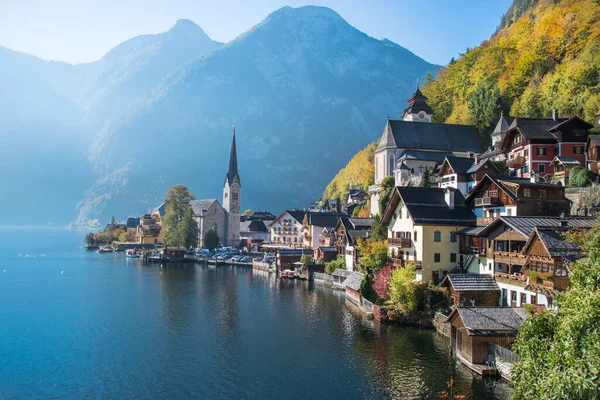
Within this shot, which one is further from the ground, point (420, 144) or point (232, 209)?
point (420, 144)

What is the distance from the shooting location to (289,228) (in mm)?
115125

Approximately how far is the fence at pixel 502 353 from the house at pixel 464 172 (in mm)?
32255

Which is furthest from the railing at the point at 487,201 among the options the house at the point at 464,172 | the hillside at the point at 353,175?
the hillside at the point at 353,175

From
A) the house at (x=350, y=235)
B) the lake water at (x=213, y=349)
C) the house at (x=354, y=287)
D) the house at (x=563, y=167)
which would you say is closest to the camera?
the lake water at (x=213, y=349)

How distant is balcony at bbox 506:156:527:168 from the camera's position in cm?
6084

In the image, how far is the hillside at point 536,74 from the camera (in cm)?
7212

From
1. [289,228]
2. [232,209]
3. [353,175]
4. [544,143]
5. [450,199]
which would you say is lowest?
[289,228]

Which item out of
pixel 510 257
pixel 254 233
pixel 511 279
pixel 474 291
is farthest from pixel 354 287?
pixel 254 233

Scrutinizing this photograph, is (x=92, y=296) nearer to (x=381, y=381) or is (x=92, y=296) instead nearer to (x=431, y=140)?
(x=381, y=381)

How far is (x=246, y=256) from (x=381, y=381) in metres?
82.4

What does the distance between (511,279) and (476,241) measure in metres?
7.17

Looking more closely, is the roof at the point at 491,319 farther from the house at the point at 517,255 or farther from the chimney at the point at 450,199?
the chimney at the point at 450,199

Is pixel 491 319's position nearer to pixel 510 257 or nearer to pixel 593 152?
pixel 510 257

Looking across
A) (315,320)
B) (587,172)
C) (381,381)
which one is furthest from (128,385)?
(587,172)
